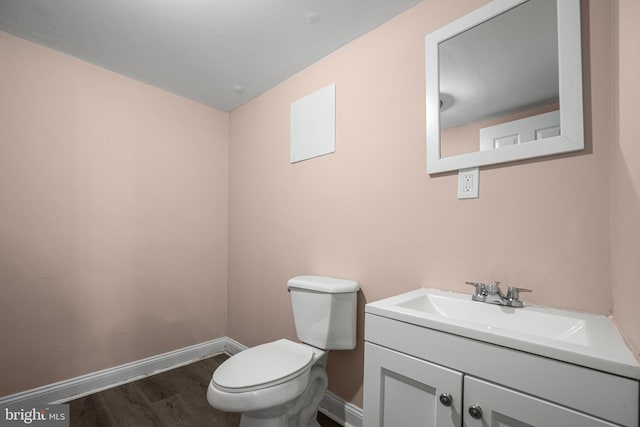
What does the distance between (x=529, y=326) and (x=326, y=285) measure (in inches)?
33.9

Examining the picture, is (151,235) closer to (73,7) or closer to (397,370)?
(73,7)

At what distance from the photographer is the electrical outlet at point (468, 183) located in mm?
1195

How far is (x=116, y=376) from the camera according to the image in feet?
6.47

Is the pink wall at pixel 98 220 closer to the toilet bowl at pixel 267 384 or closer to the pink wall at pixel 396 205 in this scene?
the pink wall at pixel 396 205

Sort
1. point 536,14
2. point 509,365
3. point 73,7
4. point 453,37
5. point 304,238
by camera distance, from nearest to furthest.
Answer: point 509,365 → point 536,14 → point 453,37 → point 73,7 → point 304,238

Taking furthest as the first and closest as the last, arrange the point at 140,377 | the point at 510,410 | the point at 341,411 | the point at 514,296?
the point at 140,377 < the point at 341,411 < the point at 514,296 < the point at 510,410

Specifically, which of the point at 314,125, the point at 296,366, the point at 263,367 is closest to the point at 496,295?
the point at 296,366

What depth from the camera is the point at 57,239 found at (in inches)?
71.0

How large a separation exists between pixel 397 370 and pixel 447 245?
589 millimetres

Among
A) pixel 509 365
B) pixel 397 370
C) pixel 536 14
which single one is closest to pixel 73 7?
pixel 536 14

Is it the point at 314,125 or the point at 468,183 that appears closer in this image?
the point at 468,183

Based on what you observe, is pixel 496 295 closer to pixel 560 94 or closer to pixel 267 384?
pixel 560 94

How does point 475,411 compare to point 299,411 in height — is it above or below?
above

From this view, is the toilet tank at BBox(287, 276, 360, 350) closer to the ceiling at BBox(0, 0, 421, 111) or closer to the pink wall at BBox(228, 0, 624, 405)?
the pink wall at BBox(228, 0, 624, 405)
